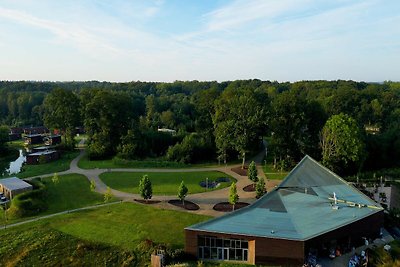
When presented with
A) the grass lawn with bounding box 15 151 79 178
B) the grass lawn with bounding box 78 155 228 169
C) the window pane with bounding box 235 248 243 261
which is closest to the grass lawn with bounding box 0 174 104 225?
the grass lawn with bounding box 15 151 79 178

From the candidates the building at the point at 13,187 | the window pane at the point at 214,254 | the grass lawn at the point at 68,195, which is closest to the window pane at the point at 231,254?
the window pane at the point at 214,254

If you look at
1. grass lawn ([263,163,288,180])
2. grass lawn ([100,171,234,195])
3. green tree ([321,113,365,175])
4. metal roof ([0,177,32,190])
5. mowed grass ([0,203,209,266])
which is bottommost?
mowed grass ([0,203,209,266])

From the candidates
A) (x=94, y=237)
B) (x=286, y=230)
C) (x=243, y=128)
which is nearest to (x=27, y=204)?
(x=94, y=237)

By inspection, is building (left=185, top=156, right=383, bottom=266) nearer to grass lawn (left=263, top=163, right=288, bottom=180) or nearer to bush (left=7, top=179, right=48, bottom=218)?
grass lawn (left=263, top=163, right=288, bottom=180)

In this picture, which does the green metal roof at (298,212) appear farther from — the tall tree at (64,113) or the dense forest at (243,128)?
the tall tree at (64,113)

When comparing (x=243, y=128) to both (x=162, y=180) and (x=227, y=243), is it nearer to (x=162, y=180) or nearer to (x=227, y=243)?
(x=162, y=180)
